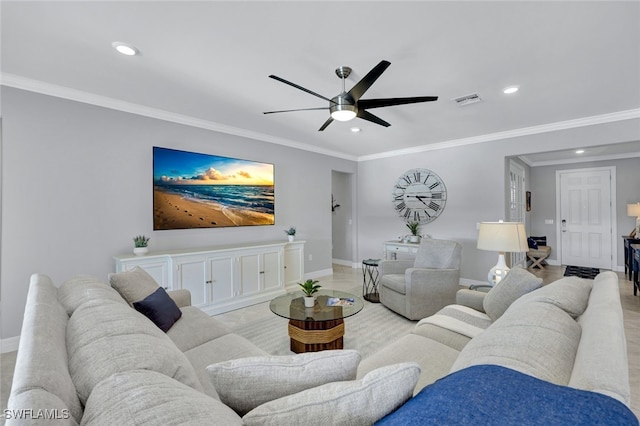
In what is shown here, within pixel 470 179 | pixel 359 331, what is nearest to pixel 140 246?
pixel 359 331

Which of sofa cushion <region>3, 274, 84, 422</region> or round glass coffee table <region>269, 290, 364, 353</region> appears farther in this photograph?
round glass coffee table <region>269, 290, 364, 353</region>

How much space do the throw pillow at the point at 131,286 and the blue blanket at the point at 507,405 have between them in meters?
1.88

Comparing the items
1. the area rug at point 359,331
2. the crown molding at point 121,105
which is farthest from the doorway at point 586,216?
the crown molding at point 121,105

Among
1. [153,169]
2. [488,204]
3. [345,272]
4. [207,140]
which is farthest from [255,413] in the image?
[345,272]

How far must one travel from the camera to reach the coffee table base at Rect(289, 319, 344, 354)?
2.29 m

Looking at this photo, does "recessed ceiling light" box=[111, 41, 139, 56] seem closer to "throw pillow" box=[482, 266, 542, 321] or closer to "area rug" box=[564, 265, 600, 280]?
"throw pillow" box=[482, 266, 542, 321]

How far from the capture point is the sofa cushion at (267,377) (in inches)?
33.2

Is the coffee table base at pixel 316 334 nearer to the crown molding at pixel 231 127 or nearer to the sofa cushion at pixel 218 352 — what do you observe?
the sofa cushion at pixel 218 352

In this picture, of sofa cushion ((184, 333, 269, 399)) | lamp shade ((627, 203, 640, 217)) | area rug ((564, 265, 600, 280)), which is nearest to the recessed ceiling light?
sofa cushion ((184, 333, 269, 399))

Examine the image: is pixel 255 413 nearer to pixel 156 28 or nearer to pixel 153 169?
pixel 156 28

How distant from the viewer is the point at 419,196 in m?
5.40

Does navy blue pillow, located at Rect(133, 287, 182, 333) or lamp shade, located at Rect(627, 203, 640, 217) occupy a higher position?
lamp shade, located at Rect(627, 203, 640, 217)

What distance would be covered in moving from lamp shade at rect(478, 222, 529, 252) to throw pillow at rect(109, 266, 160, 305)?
9.36 feet

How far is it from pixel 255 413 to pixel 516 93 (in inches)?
141
